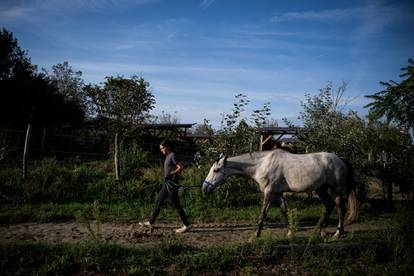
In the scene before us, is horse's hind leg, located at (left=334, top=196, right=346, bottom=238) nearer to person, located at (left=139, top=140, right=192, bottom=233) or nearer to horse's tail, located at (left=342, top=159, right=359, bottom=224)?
horse's tail, located at (left=342, top=159, right=359, bottom=224)

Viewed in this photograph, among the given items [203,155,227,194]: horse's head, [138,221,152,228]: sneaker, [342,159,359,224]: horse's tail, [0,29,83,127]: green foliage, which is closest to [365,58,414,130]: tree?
[342,159,359,224]: horse's tail

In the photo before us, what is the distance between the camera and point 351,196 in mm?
7105

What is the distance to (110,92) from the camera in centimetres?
1073

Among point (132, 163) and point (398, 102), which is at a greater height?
point (398, 102)

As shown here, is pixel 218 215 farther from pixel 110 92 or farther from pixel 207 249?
pixel 110 92

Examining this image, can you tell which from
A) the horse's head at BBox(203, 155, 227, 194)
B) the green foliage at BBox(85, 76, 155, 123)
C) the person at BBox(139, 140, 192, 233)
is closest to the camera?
the person at BBox(139, 140, 192, 233)

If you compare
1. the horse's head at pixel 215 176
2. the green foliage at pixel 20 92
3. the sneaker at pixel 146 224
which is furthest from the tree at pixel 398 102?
the green foliage at pixel 20 92

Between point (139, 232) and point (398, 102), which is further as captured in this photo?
point (398, 102)

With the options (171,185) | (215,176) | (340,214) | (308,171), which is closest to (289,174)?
(308,171)

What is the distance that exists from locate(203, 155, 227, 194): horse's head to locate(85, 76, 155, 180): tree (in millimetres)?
5046

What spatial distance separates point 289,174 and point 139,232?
3.60 metres

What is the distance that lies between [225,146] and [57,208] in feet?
17.8

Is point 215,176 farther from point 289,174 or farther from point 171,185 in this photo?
point 289,174

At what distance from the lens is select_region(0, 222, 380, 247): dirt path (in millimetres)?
5688
